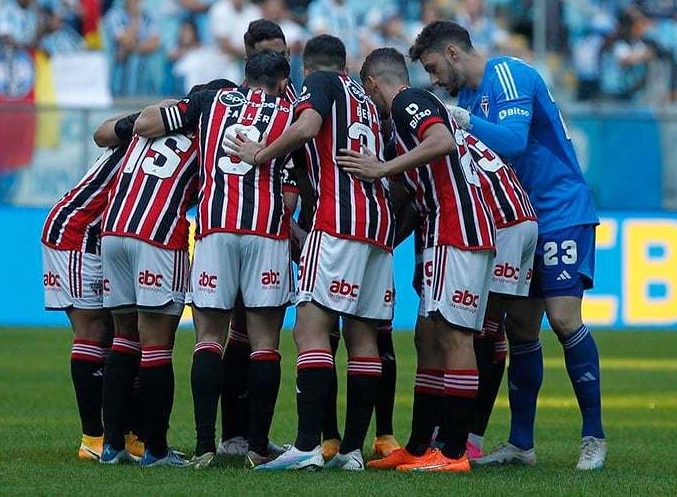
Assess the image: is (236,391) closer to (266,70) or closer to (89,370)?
(89,370)

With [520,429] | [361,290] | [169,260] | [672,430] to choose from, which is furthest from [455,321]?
[672,430]

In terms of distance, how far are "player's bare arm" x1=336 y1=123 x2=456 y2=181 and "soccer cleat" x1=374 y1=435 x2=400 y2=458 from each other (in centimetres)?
166

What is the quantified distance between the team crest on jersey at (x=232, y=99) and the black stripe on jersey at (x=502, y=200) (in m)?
1.37

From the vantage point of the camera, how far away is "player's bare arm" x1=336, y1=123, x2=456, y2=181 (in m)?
7.29

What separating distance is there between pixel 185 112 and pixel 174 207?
49 cm

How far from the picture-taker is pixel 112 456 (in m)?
7.71

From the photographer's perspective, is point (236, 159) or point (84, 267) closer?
point (236, 159)

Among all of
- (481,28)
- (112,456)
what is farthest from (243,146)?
(481,28)

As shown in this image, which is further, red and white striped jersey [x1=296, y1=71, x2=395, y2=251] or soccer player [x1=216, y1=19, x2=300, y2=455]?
soccer player [x1=216, y1=19, x2=300, y2=455]

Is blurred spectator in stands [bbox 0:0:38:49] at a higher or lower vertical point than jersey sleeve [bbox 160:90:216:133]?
higher

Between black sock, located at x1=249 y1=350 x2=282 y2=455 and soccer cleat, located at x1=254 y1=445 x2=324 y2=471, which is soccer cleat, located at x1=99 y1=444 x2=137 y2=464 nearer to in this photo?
black sock, located at x1=249 y1=350 x2=282 y2=455

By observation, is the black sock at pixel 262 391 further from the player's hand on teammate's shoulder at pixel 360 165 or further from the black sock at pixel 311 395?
the player's hand on teammate's shoulder at pixel 360 165

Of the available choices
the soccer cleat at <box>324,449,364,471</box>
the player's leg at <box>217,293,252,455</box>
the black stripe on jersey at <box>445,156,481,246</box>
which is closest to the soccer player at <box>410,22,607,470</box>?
the black stripe on jersey at <box>445,156,481,246</box>

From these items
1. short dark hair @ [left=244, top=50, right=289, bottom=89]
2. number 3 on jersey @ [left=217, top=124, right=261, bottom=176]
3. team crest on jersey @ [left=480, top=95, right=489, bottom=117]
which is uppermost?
short dark hair @ [left=244, top=50, right=289, bottom=89]
